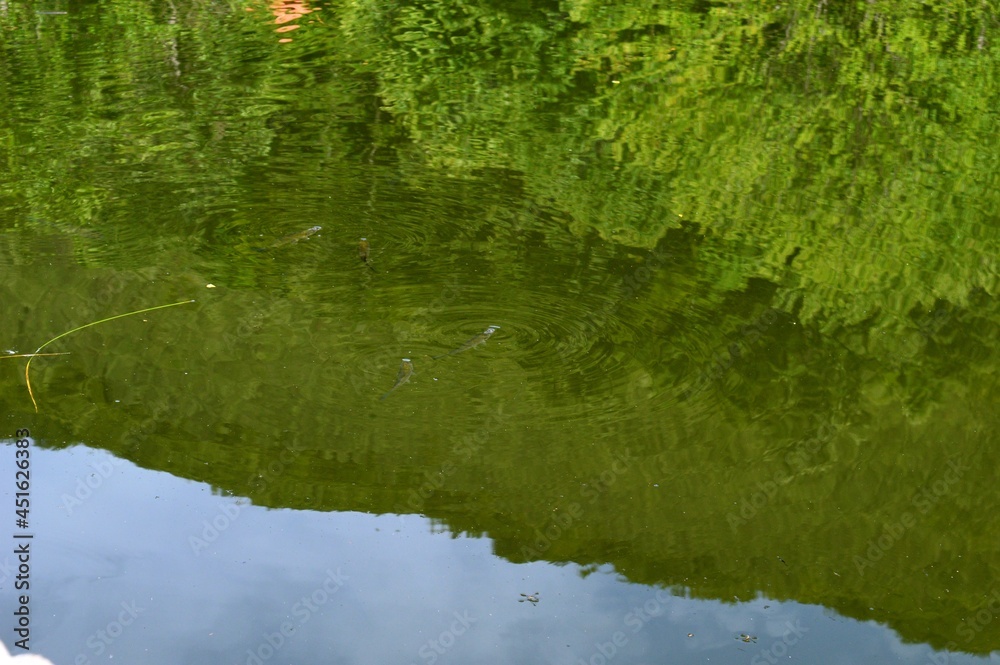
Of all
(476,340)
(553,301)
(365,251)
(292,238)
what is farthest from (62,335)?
(553,301)

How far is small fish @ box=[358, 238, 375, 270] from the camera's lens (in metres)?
5.12

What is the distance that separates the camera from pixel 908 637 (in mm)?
3307

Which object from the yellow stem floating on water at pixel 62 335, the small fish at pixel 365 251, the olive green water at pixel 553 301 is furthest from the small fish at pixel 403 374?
the yellow stem floating on water at pixel 62 335

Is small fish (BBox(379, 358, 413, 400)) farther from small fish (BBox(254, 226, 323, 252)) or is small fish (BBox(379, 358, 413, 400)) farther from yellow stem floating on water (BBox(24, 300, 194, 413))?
small fish (BBox(254, 226, 323, 252))

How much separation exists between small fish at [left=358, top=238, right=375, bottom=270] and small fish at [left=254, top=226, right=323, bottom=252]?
28 cm

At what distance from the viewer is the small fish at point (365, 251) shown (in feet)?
16.8

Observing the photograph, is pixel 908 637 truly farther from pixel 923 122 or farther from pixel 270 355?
pixel 923 122

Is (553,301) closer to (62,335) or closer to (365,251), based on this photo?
(365,251)

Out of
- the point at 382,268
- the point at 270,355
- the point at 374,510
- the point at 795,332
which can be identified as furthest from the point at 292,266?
the point at 795,332

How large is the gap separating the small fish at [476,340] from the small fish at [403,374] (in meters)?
0.14

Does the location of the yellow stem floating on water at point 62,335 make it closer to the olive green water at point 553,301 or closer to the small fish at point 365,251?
the olive green water at point 553,301

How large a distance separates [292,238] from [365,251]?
1.37 feet

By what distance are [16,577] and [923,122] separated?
6305mm

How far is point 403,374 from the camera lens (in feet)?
13.8
